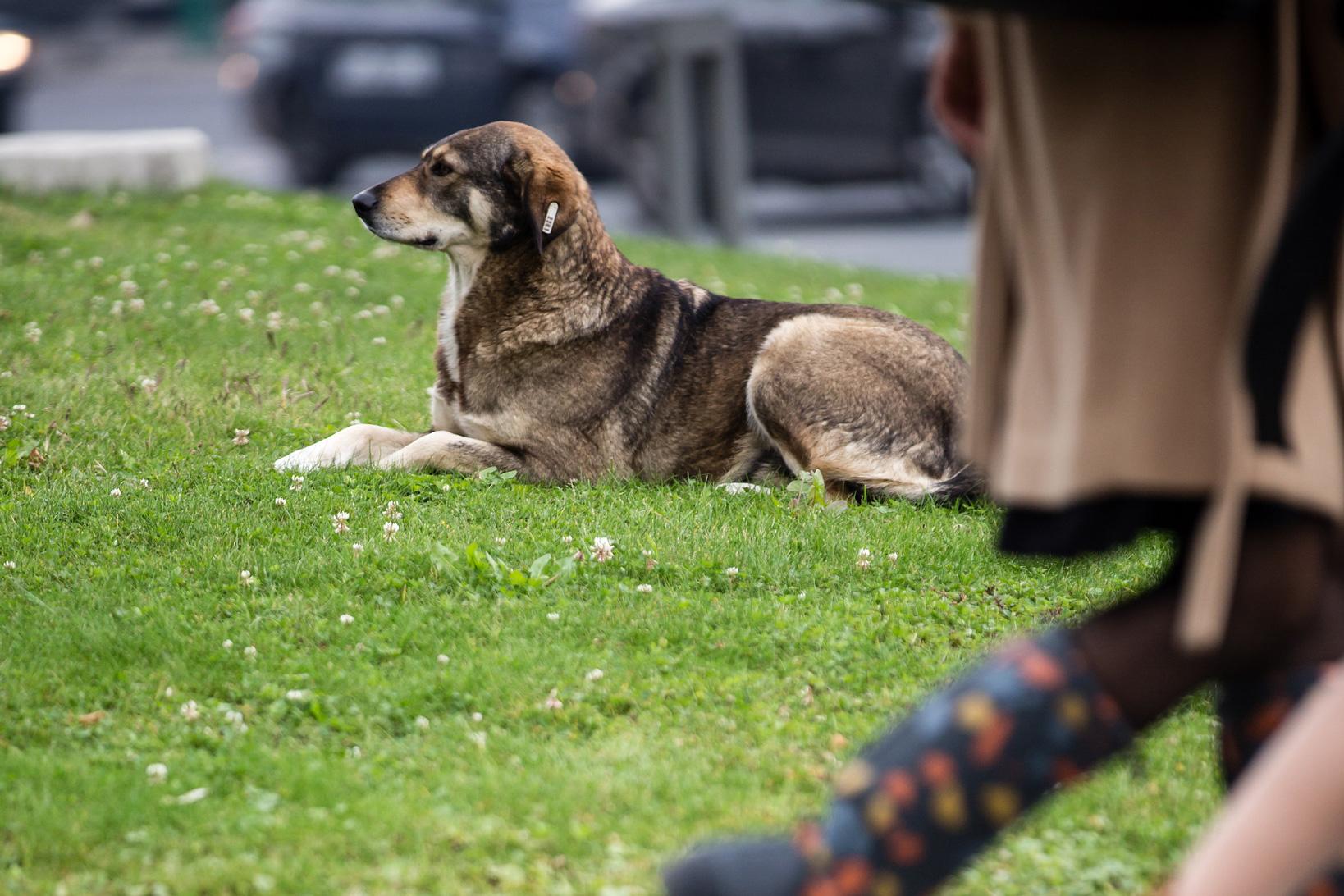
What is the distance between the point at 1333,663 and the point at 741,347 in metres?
3.67

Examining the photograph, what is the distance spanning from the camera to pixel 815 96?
13766 mm

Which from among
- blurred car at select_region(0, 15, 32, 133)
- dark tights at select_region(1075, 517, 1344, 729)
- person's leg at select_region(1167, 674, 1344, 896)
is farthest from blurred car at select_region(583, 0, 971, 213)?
person's leg at select_region(1167, 674, 1344, 896)

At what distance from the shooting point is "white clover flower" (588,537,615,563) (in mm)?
4500

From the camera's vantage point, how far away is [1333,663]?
2064 millimetres

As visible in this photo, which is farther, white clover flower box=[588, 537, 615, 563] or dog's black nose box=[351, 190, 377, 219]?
dog's black nose box=[351, 190, 377, 219]

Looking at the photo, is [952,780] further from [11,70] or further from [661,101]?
[11,70]

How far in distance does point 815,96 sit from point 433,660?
10.7 m

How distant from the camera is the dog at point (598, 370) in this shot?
5422 mm

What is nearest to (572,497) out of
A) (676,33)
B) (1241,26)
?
(1241,26)

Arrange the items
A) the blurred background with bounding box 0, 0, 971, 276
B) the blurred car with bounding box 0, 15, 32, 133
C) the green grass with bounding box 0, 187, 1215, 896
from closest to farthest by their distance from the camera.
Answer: the green grass with bounding box 0, 187, 1215, 896
the blurred background with bounding box 0, 0, 971, 276
the blurred car with bounding box 0, 15, 32, 133

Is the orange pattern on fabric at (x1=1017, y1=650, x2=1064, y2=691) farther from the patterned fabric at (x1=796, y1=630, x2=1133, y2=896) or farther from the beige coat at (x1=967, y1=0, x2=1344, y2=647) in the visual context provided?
the beige coat at (x1=967, y1=0, x2=1344, y2=647)

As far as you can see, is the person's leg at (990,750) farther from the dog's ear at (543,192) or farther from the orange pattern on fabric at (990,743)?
the dog's ear at (543,192)

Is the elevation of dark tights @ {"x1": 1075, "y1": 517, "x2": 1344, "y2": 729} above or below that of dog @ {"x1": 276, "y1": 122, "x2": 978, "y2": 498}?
above

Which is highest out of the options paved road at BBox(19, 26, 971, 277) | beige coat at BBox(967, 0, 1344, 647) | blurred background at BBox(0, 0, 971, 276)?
beige coat at BBox(967, 0, 1344, 647)
